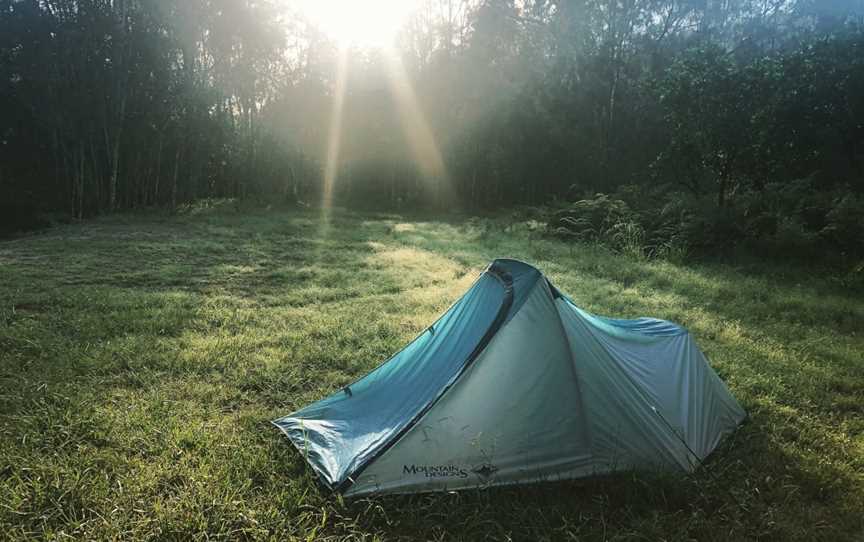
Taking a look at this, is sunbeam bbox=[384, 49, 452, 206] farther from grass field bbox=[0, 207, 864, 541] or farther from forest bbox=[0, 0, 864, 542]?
grass field bbox=[0, 207, 864, 541]

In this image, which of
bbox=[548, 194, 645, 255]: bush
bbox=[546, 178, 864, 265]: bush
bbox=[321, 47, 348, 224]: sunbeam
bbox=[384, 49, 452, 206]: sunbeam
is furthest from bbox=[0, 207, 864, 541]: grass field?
bbox=[384, 49, 452, 206]: sunbeam

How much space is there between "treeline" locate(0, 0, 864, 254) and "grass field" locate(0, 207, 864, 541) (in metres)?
4.29

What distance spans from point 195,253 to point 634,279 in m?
7.28

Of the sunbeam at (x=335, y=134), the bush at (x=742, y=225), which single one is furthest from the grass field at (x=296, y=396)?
the sunbeam at (x=335, y=134)

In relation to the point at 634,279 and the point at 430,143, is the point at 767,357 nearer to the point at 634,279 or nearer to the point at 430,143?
the point at 634,279

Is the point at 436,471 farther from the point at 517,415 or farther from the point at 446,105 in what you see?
the point at 446,105

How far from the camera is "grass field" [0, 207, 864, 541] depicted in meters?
2.45

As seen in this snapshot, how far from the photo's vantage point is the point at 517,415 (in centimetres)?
278

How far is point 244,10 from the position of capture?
1661cm

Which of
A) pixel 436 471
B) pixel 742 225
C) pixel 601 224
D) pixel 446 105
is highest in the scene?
pixel 446 105

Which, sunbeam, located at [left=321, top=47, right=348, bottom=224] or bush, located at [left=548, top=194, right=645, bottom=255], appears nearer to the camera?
bush, located at [left=548, top=194, right=645, bottom=255]

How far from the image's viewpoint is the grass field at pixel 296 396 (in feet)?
8.04

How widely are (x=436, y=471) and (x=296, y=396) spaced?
1.53 m

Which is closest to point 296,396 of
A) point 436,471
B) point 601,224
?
point 436,471
